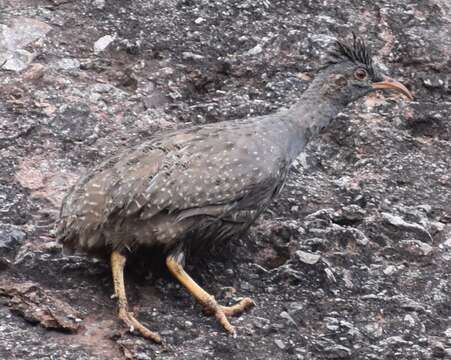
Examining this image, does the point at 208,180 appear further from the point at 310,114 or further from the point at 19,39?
the point at 19,39

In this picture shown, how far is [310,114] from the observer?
8.45 metres

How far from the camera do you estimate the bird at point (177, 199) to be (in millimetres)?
7352

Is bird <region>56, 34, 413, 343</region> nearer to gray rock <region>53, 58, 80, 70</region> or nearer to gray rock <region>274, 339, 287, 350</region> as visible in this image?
gray rock <region>274, 339, 287, 350</region>

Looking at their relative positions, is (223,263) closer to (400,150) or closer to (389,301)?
(389,301)

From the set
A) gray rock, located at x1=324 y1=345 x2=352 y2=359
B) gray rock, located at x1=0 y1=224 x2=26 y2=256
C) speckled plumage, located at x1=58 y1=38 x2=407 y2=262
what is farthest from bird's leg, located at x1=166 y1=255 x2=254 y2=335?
gray rock, located at x1=0 y1=224 x2=26 y2=256

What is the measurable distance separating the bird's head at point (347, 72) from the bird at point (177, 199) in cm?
93

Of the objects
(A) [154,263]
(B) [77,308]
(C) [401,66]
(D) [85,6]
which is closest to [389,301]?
(A) [154,263]

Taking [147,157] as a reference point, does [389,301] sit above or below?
below

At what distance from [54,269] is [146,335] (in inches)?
39.2

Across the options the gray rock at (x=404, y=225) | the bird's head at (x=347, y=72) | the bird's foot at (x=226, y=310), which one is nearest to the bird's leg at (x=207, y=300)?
the bird's foot at (x=226, y=310)

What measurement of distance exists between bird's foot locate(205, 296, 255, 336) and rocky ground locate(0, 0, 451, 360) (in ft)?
0.17

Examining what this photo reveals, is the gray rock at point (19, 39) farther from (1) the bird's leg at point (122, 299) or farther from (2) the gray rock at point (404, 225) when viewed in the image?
(2) the gray rock at point (404, 225)

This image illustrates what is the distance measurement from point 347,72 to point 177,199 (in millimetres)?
2091

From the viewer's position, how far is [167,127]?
9250 millimetres
